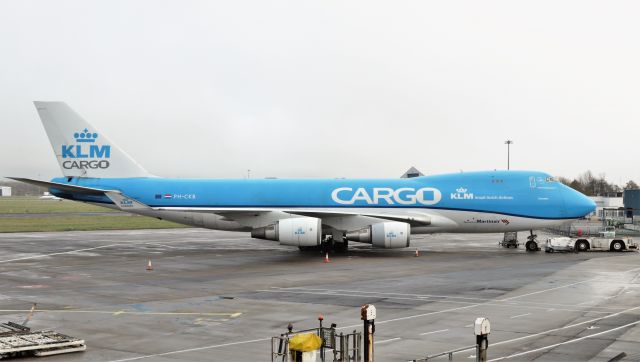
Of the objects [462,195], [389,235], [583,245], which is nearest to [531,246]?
[583,245]

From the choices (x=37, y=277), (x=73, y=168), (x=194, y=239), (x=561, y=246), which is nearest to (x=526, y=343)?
(x=37, y=277)

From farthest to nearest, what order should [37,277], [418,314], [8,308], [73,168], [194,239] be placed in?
[194,239], [73,168], [37,277], [8,308], [418,314]

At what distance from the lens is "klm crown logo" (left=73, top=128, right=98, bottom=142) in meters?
41.6

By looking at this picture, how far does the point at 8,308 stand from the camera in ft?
64.7

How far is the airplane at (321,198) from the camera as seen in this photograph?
3859 cm

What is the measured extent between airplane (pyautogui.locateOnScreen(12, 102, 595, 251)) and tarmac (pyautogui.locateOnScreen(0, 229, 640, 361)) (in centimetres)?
204

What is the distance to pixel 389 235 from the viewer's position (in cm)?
3638

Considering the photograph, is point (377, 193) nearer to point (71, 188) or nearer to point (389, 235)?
point (389, 235)

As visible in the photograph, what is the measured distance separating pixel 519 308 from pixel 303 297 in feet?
23.8

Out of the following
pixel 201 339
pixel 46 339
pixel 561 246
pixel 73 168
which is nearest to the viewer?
pixel 46 339

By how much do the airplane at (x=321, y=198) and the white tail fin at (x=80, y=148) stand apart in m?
0.07

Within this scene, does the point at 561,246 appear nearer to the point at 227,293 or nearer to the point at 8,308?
the point at 227,293

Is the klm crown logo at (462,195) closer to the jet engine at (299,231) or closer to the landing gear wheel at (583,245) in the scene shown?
the landing gear wheel at (583,245)

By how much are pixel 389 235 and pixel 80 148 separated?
860 inches
